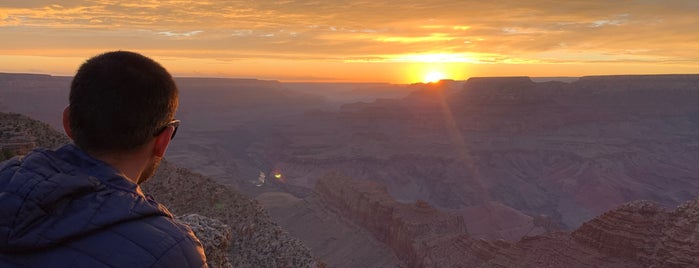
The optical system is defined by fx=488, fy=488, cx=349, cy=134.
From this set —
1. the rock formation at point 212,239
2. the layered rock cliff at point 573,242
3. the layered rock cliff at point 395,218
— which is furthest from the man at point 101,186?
the layered rock cliff at point 395,218

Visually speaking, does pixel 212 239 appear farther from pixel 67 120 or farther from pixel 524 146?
pixel 524 146

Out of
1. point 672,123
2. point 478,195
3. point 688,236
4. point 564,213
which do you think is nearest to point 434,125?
point 478,195

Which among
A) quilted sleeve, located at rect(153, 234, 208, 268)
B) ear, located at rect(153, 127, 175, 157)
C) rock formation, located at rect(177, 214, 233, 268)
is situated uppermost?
ear, located at rect(153, 127, 175, 157)

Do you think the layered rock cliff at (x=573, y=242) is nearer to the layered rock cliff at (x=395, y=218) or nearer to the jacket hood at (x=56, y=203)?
the layered rock cliff at (x=395, y=218)

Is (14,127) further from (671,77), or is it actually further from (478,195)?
(671,77)

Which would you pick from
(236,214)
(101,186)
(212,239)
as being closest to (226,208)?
(236,214)

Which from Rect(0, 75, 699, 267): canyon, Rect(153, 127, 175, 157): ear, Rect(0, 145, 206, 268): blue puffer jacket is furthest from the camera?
Rect(0, 75, 699, 267): canyon

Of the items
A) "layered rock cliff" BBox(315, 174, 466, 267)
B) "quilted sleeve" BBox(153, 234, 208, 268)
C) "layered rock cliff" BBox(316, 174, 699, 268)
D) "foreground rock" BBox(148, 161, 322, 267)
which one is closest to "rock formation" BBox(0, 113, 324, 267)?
"foreground rock" BBox(148, 161, 322, 267)

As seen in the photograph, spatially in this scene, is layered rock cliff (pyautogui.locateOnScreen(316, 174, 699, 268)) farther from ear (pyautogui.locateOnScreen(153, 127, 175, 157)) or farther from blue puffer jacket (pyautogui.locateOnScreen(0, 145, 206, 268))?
blue puffer jacket (pyautogui.locateOnScreen(0, 145, 206, 268))
